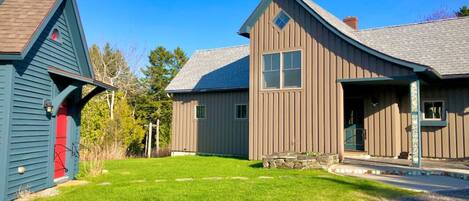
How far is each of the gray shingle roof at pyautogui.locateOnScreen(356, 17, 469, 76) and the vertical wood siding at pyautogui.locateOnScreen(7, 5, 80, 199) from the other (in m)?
11.6

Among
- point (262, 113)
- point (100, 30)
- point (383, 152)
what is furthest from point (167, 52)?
point (383, 152)

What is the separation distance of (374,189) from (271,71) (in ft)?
24.0

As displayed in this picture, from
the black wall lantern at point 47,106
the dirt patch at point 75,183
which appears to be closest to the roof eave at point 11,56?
the black wall lantern at point 47,106

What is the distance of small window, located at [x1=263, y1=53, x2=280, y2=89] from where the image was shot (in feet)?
49.0

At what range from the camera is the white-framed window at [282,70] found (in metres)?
14.5

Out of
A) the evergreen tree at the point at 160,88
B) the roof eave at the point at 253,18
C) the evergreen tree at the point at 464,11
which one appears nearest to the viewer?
the roof eave at the point at 253,18

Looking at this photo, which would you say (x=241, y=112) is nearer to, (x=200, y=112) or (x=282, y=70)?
(x=200, y=112)

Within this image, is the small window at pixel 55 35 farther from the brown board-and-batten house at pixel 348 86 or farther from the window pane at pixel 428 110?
the window pane at pixel 428 110

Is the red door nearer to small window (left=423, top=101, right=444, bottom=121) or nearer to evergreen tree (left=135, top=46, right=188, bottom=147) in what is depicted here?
small window (left=423, top=101, right=444, bottom=121)

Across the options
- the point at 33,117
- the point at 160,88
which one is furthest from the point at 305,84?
the point at 160,88

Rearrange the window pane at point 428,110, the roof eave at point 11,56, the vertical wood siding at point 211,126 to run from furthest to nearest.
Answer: the vertical wood siding at point 211,126 → the window pane at point 428,110 → the roof eave at point 11,56

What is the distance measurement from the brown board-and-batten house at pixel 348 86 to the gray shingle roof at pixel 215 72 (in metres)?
3.21

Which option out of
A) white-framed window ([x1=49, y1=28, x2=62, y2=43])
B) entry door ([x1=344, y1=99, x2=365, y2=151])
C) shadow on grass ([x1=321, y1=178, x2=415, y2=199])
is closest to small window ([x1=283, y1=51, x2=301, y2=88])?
entry door ([x1=344, y1=99, x2=365, y2=151])

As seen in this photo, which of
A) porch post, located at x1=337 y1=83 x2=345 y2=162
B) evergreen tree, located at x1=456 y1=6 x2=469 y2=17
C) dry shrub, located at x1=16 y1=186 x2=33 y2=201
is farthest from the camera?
evergreen tree, located at x1=456 y1=6 x2=469 y2=17
